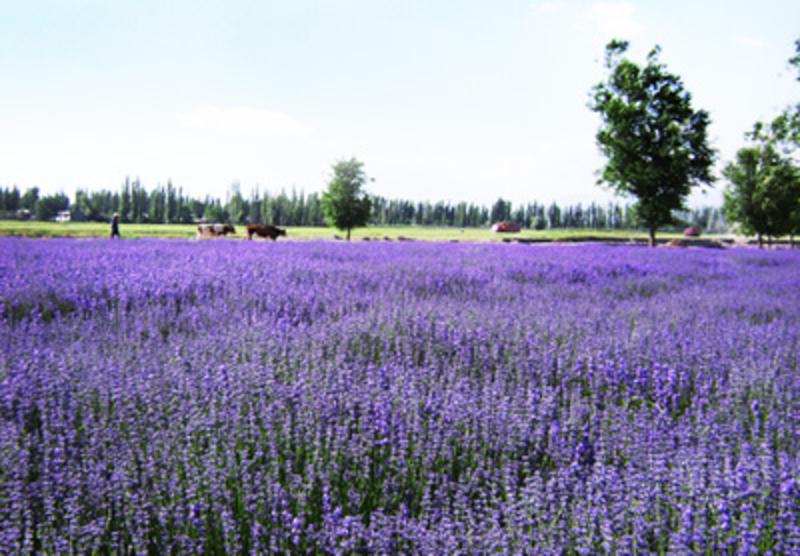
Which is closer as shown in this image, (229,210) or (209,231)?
(209,231)

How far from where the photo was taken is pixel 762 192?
1329 inches

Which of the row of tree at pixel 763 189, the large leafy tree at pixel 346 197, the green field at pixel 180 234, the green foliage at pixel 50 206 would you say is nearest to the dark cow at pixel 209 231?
the green field at pixel 180 234

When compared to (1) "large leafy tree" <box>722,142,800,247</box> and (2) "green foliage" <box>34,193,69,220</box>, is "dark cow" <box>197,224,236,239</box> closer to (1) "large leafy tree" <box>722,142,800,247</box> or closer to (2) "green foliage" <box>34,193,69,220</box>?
(1) "large leafy tree" <box>722,142,800,247</box>

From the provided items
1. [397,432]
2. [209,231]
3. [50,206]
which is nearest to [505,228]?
[209,231]

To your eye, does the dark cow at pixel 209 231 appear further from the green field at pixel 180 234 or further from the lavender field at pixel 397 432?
the lavender field at pixel 397 432

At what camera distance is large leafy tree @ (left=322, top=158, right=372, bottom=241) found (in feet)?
118

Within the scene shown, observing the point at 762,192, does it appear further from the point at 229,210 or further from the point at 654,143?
the point at 229,210

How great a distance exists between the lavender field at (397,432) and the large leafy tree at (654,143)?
22.8m

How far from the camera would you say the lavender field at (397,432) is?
2.08m

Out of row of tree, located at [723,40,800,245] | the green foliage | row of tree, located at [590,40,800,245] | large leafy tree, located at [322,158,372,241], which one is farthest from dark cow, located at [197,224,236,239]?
the green foliage

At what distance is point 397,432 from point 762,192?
38533mm

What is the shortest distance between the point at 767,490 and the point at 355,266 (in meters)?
7.64

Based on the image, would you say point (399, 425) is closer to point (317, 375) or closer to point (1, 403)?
point (317, 375)

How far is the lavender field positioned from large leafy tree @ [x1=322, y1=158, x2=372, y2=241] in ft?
97.8
